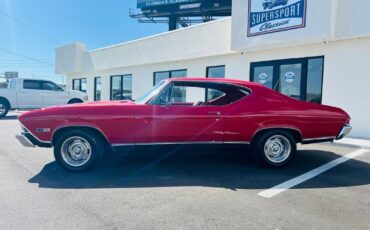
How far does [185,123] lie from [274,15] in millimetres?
6676

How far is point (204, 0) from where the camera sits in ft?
103

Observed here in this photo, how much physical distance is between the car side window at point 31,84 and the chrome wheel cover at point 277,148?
1390cm

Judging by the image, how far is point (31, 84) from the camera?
15.4 m

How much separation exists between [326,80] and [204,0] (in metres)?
25.0

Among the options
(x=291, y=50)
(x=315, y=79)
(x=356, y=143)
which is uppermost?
(x=291, y=50)

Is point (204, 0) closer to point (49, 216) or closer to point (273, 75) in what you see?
point (273, 75)

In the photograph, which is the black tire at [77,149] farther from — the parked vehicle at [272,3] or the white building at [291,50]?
the parked vehicle at [272,3]

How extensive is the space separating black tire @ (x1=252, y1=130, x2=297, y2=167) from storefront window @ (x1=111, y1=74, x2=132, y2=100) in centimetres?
1331

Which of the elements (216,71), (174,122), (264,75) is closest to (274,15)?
(264,75)

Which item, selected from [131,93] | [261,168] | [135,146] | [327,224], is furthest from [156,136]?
[131,93]

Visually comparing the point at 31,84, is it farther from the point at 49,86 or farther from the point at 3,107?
the point at 3,107

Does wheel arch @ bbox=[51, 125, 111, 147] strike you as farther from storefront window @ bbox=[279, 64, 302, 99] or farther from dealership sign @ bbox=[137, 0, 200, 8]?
dealership sign @ bbox=[137, 0, 200, 8]

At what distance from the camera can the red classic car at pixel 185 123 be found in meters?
4.91

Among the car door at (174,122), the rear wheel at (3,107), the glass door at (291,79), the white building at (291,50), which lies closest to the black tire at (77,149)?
the car door at (174,122)
